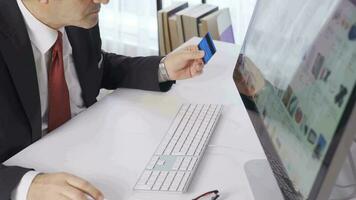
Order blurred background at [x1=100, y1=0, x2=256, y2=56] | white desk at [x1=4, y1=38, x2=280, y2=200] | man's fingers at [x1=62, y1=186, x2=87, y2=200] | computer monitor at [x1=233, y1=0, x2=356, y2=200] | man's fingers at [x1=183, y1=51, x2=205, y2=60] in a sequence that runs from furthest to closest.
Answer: blurred background at [x1=100, y1=0, x2=256, y2=56]
man's fingers at [x1=183, y1=51, x2=205, y2=60]
white desk at [x1=4, y1=38, x2=280, y2=200]
man's fingers at [x1=62, y1=186, x2=87, y2=200]
computer monitor at [x1=233, y1=0, x2=356, y2=200]

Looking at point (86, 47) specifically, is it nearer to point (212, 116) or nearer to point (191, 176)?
point (212, 116)

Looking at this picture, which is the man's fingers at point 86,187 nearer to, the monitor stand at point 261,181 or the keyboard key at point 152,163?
the keyboard key at point 152,163

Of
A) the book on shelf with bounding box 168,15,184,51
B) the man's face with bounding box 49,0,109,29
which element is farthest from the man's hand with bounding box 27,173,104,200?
the book on shelf with bounding box 168,15,184,51

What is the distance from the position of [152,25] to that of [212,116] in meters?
1.59

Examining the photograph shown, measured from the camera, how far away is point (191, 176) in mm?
909

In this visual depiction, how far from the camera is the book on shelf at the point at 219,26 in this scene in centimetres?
204

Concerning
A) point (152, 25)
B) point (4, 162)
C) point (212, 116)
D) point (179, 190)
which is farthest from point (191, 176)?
point (152, 25)

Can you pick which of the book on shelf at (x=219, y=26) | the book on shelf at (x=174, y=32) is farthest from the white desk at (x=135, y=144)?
the book on shelf at (x=174, y=32)

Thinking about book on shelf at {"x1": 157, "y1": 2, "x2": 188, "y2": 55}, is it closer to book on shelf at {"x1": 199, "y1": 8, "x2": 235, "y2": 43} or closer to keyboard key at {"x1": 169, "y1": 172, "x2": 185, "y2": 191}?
book on shelf at {"x1": 199, "y1": 8, "x2": 235, "y2": 43}

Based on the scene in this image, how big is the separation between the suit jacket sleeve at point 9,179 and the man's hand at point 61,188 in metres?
0.04

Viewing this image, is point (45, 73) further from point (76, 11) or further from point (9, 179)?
point (9, 179)

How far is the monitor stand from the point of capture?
34.5 inches

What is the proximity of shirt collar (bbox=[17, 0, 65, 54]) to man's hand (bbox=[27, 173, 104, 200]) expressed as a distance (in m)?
0.40

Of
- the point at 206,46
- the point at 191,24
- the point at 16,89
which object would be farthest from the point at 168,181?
the point at 191,24
